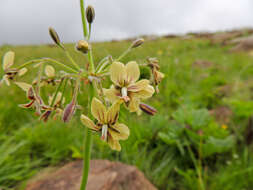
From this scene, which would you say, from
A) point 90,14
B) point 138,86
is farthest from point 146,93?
point 90,14

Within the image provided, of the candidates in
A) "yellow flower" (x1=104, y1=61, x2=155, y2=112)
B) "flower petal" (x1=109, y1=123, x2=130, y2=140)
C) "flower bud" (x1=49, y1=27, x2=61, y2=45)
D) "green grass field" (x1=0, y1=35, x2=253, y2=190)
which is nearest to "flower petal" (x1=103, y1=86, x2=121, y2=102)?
"yellow flower" (x1=104, y1=61, x2=155, y2=112)

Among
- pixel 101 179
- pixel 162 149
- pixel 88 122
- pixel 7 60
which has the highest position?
pixel 7 60

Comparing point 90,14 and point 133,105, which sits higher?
point 90,14

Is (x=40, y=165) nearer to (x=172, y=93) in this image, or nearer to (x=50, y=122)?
(x=50, y=122)

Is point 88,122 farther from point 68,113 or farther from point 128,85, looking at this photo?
point 128,85

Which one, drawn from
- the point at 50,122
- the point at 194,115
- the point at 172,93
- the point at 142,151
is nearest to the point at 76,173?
the point at 142,151

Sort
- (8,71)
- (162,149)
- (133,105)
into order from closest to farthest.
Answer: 1. (133,105)
2. (8,71)
3. (162,149)
